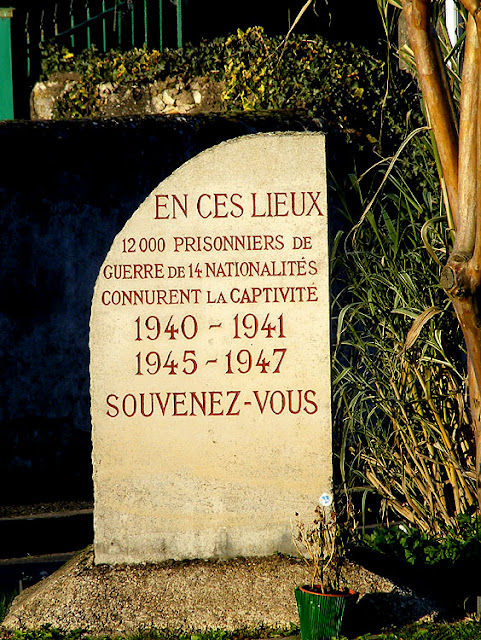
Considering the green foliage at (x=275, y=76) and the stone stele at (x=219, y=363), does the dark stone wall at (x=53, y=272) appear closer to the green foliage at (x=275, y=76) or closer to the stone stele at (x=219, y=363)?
the green foliage at (x=275, y=76)

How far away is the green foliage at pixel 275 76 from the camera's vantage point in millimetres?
6328

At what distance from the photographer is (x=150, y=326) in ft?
13.6

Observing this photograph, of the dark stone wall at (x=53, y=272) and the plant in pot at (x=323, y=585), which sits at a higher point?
the dark stone wall at (x=53, y=272)

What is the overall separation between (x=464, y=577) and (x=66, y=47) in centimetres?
566

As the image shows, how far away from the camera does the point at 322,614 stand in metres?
3.49

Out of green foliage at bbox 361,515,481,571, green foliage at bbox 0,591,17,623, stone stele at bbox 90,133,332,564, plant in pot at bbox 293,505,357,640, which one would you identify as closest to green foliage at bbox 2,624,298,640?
plant in pot at bbox 293,505,357,640

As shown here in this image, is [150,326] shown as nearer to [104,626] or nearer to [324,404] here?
[324,404]

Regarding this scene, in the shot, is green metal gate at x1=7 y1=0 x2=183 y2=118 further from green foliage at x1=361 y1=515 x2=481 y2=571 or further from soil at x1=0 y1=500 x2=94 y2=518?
green foliage at x1=361 y1=515 x2=481 y2=571

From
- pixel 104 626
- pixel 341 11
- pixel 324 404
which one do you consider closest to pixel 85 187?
pixel 324 404

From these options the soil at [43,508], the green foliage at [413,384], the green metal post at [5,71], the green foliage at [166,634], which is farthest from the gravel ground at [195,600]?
the green metal post at [5,71]

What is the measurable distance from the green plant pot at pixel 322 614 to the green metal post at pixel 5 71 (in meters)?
5.43

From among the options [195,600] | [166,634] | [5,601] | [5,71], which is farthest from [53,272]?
[166,634]

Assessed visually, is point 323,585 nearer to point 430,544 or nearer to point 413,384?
point 430,544

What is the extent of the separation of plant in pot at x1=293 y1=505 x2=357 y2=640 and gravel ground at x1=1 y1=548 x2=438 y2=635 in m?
0.14
